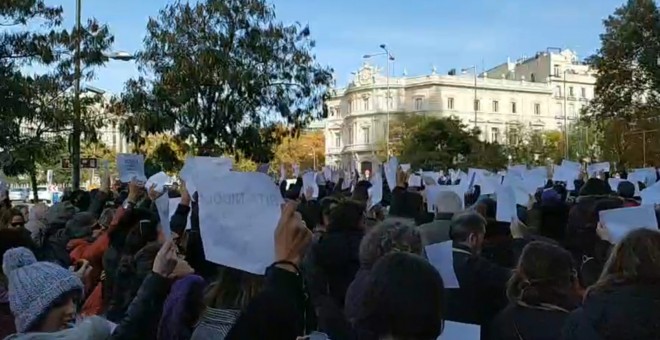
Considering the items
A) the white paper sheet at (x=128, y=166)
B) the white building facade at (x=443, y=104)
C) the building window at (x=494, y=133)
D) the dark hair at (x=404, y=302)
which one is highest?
the white building facade at (x=443, y=104)

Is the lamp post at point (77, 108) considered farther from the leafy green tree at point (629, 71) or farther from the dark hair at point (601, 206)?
the leafy green tree at point (629, 71)

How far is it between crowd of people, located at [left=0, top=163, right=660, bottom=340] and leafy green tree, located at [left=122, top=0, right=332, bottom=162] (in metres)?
11.6

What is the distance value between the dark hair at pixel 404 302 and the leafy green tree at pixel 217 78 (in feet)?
50.8

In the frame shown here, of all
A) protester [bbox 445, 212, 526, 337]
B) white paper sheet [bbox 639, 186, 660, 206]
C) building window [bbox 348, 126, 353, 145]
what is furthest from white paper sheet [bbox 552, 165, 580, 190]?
building window [bbox 348, 126, 353, 145]

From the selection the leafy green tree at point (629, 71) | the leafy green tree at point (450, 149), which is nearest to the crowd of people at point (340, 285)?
the leafy green tree at point (629, 71)

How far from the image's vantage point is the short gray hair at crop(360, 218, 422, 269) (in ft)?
13.5

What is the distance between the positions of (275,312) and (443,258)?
5.39 ft

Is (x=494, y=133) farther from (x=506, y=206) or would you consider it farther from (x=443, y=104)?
(x=506, y=206)

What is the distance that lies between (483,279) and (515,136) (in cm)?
8419

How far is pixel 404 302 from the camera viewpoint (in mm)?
2479

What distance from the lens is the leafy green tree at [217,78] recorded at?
17.9m

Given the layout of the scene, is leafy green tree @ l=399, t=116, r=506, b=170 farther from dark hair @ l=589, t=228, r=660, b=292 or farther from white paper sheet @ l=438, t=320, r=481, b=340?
dark hair @ l=589, t=228, r=660, b=292

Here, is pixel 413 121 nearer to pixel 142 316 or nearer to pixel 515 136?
pixel 515 136

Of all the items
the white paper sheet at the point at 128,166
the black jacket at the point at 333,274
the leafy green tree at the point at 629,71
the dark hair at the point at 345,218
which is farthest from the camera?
the leafy green tree at the point at 629,71
